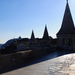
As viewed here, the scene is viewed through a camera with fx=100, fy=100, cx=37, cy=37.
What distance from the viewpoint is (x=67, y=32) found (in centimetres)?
1394

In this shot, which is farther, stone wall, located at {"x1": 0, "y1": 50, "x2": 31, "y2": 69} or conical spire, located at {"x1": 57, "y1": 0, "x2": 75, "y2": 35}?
conical spire, located at {"x1": 57, "y1": 0, "x2": 75, "y2": 35}

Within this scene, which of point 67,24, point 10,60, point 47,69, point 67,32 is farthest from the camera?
point 67,24

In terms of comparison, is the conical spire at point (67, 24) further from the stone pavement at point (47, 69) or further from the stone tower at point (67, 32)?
the stone pavement at point (47, 69)

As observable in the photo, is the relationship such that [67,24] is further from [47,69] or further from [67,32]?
[47,69]

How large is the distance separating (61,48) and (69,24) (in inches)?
147

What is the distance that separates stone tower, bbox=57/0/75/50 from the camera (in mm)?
13789

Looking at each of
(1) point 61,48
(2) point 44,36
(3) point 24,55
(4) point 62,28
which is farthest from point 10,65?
(2) point 44,36

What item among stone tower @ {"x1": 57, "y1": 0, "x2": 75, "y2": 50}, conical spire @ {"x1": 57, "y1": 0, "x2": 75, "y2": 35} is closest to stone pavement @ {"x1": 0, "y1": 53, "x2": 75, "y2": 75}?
stone tower @ {"x1": 57, "y1": 0, "x2": 75, "y2": 50}

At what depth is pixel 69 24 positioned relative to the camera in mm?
14578

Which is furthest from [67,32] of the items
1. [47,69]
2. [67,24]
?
[47,69]

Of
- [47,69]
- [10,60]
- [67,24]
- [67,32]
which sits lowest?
[47,69]

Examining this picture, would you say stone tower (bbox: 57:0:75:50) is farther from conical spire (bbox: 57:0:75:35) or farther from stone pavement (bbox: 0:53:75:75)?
stone pavement (bbox: 0:53:75:75)

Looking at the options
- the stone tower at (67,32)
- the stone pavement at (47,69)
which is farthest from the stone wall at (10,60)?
the stone tower at (67,32)

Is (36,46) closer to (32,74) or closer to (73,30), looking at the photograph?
(73,30)
